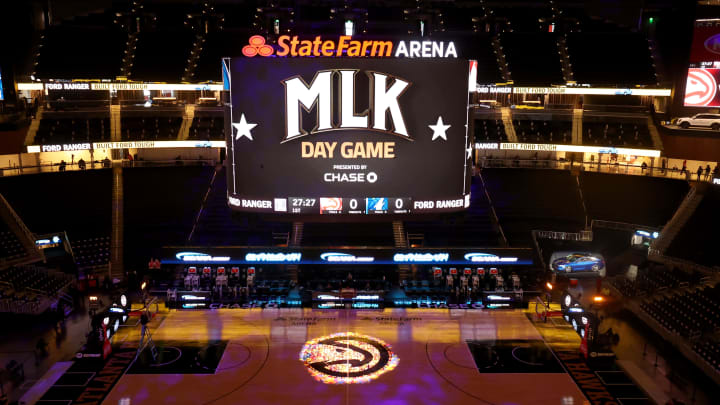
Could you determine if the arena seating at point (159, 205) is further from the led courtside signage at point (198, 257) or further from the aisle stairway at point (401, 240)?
the aisle stairway at point (401, 240)

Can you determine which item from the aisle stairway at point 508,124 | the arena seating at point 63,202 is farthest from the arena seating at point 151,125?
the aisle stairway at point 508,124

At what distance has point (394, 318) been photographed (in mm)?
22234

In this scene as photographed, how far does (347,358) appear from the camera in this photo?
18.4 meters

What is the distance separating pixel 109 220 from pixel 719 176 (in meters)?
30.3

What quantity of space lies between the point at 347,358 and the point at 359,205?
5.01m

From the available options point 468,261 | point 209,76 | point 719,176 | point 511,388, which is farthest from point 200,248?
point 719,176

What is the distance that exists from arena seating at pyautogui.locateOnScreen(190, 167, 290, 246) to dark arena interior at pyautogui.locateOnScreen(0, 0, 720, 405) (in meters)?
0.17

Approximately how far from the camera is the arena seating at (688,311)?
19.8 m

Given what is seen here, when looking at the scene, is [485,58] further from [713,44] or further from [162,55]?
[162,55]

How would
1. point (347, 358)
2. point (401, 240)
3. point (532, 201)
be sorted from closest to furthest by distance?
point (347, 358), point (401, 240), point (532, 201)

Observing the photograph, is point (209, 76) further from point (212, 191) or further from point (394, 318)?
point (394, 318)

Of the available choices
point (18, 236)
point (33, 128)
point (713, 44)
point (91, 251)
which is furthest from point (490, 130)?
point (33, 128)

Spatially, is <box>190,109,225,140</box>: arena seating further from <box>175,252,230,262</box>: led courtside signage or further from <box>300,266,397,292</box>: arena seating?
<box>300,266,397,292</box>: arena seating

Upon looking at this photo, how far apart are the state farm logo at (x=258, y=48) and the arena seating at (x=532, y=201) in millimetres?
15775
